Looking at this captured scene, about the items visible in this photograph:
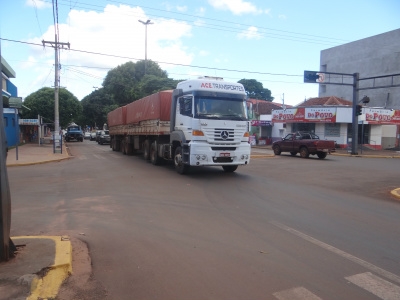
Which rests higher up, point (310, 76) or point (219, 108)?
point (310, 76)

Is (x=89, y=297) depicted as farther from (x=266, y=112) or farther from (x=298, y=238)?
(x=266, y=112)

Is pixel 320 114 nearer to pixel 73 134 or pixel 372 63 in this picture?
pixel 372 63

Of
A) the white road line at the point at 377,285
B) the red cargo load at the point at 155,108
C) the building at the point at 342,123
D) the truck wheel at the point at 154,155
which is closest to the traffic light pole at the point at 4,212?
the white road line at the point at 377,285

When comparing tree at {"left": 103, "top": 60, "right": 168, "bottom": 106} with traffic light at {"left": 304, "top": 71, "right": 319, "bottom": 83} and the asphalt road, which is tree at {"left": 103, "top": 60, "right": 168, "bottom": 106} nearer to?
traffic light at {"left": 304, "top": 71, "right": 319, "bottom": 83}

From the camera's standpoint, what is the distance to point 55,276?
404cm

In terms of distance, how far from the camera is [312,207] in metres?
8.16

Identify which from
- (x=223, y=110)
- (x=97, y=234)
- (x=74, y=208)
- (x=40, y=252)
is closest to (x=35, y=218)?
(x=74, y=208)

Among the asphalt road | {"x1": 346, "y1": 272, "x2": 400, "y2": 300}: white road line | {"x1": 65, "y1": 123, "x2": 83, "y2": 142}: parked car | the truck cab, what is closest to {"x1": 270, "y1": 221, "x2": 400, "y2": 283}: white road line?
the asphalt road

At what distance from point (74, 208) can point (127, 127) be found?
15.6 metres

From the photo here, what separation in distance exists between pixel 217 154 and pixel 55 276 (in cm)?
846

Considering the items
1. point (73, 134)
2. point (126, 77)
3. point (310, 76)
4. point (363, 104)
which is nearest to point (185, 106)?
point (310, 76)

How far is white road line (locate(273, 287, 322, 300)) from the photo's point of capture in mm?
3732

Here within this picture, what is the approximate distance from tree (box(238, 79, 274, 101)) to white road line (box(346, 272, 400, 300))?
3131 inches

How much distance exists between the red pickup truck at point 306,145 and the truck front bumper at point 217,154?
11.8 meters
